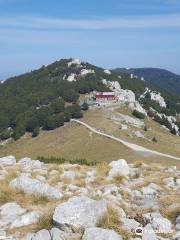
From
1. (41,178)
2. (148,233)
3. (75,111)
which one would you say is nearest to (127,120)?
(75,111)

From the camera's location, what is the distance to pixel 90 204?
16.2 metres

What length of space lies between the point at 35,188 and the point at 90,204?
5844mm

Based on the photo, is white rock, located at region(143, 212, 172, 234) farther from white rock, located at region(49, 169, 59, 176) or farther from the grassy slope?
the grassy slope

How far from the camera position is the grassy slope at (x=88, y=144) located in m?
139

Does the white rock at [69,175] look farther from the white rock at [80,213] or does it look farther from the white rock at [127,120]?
the white rock at [127,120]

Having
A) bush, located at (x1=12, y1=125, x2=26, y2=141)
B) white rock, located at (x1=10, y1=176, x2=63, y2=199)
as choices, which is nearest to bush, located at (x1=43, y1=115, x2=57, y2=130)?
bush, located at (x1=12, y1=125, x2=26, y2=141)

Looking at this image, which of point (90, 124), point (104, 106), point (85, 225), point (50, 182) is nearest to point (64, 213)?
point (85, 225)

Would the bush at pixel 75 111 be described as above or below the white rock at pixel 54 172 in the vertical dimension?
below

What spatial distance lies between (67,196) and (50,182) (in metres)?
4.29

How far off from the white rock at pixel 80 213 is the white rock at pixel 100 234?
70 cm

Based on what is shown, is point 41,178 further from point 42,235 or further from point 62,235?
point 62,235

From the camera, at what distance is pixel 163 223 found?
53.5ft

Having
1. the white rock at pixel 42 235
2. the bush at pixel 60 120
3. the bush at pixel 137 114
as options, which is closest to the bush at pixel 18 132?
the bush at pixel 60 120

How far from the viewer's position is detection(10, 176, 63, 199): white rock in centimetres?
2084
